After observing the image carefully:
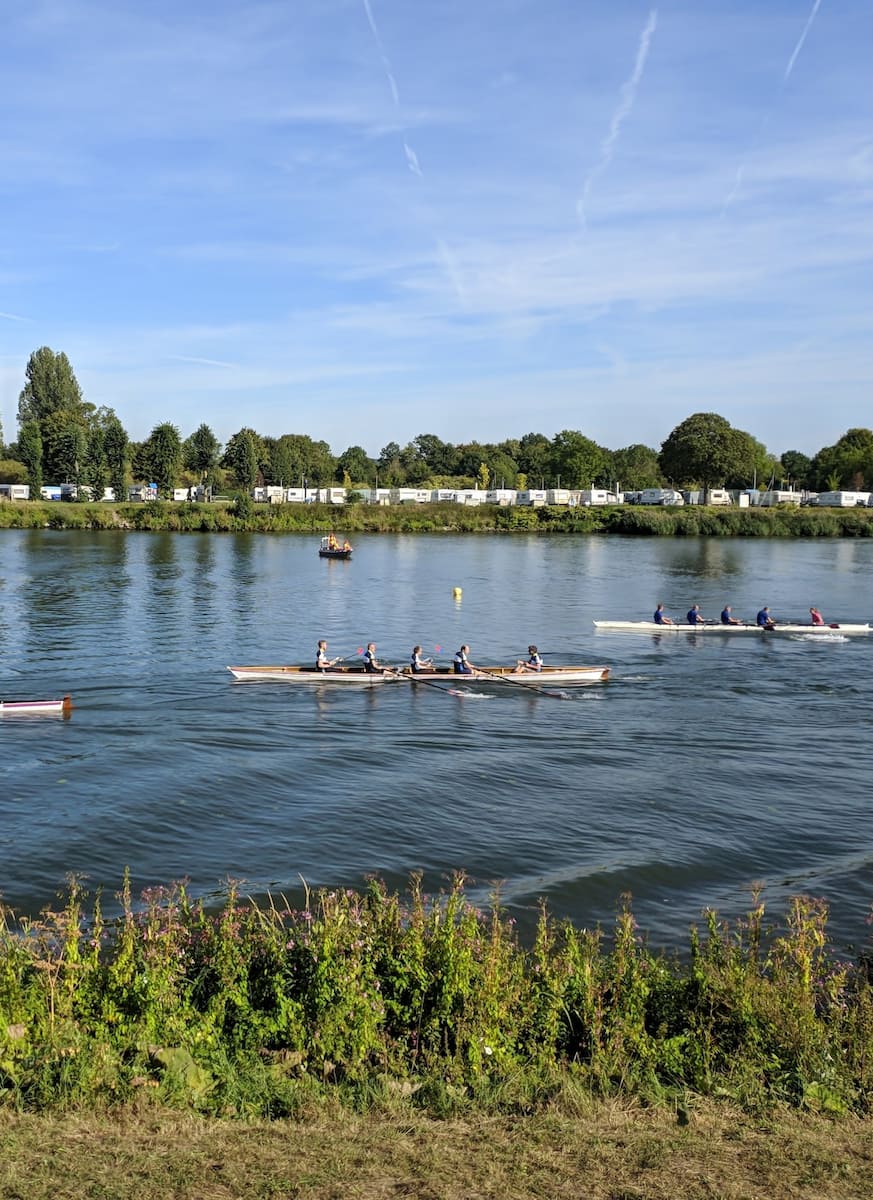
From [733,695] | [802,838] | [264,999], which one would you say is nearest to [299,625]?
[733,695]

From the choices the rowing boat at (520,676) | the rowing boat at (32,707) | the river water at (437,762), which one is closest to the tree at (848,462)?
the river water at (437,762)

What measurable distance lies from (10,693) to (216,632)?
14859mm

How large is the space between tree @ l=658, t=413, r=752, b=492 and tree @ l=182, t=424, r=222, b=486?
6953cm

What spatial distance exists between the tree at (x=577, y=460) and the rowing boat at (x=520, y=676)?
14166 cm

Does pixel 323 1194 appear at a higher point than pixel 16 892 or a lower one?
higher

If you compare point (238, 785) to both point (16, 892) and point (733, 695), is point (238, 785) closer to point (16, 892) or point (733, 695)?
point (16, 892)

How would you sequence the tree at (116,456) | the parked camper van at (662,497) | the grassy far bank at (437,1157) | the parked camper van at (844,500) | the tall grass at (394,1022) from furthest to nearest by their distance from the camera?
the parked camper van at (662,497) → the parked camper van at (844,500) → the tree at (116,456) → the tall grass at (394,1022) → the grassy far bank at (437,1157)

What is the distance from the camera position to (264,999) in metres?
10.3

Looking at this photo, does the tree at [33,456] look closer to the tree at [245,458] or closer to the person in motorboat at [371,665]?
the tree at [245,458]

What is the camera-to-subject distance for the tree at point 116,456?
13950 cm

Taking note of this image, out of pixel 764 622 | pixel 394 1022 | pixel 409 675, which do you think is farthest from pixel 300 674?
pixel 394 1022

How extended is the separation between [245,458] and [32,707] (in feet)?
405

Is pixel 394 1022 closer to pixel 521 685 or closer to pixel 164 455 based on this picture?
pixel 521 685

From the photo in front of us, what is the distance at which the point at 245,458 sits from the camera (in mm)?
150375
